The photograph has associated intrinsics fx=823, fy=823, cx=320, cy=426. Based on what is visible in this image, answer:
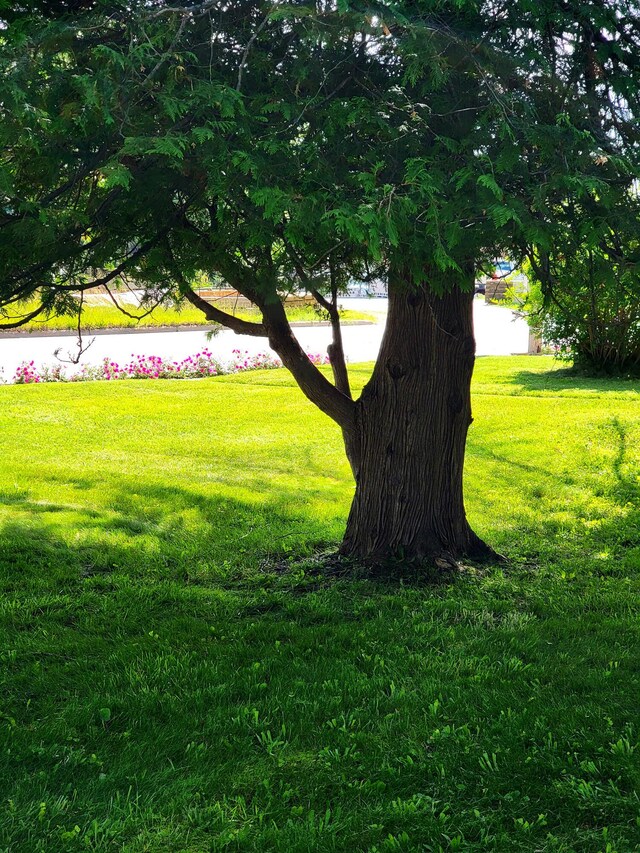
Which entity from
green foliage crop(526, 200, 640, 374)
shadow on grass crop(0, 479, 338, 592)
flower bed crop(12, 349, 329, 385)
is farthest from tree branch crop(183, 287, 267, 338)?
flower bed crop(12, 349, 329, 385)

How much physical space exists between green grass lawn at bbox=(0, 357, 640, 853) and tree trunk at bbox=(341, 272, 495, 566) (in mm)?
455

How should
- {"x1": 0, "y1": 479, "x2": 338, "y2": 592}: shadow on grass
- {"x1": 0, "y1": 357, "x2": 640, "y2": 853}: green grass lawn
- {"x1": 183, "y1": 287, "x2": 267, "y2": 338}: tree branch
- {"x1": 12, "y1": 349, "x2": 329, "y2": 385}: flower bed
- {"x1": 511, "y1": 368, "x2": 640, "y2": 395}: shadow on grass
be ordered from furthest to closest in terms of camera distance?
{"x1": 12, "y1": 349, "x2": 329, "y2": 385}: flower bed
{"x1": 511, "y1": 368, "x2": 640, "y2": 395}: shadow on grass
{"x1": 0, "y1": 479, "x2": 338, "y2": 592}: shadow on grass
{"x1": 183, "y1": 287, "x2": 267, "y2": 338}: tree branch
{"x1": 0, "y1": 357, "x2": 640, "y2": 853}: green grass lawn

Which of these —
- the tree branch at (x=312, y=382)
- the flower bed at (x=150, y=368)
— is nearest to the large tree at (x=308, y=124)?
the tree branch at (x=312, y=382)

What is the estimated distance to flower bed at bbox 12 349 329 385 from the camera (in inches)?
643

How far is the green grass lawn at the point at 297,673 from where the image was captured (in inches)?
127

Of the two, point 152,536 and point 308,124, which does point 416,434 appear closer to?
point 152,536

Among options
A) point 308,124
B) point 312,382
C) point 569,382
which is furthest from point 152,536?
point 569,382

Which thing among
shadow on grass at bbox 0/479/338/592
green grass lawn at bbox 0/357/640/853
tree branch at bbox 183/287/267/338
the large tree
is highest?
the large tree

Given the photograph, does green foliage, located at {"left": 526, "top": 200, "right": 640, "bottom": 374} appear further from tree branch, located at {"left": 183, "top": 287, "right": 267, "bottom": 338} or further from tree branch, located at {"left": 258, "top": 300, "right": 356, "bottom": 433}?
tree branch, located at {"left": 183, "top": 287, "right": 267, "bottom": 338}

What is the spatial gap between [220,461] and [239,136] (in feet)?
23.1

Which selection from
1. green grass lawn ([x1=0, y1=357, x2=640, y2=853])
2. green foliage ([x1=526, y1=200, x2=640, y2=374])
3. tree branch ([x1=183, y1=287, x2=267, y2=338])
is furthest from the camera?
tree branch ([x1=183, y1=287, x2=267, y2=338])

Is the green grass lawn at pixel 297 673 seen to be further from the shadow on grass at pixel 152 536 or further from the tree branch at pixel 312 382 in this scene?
the tree branch at pixel 312 382

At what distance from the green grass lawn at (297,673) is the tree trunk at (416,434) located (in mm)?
455

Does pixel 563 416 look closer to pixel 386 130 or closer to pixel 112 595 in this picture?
pixel 112 595
